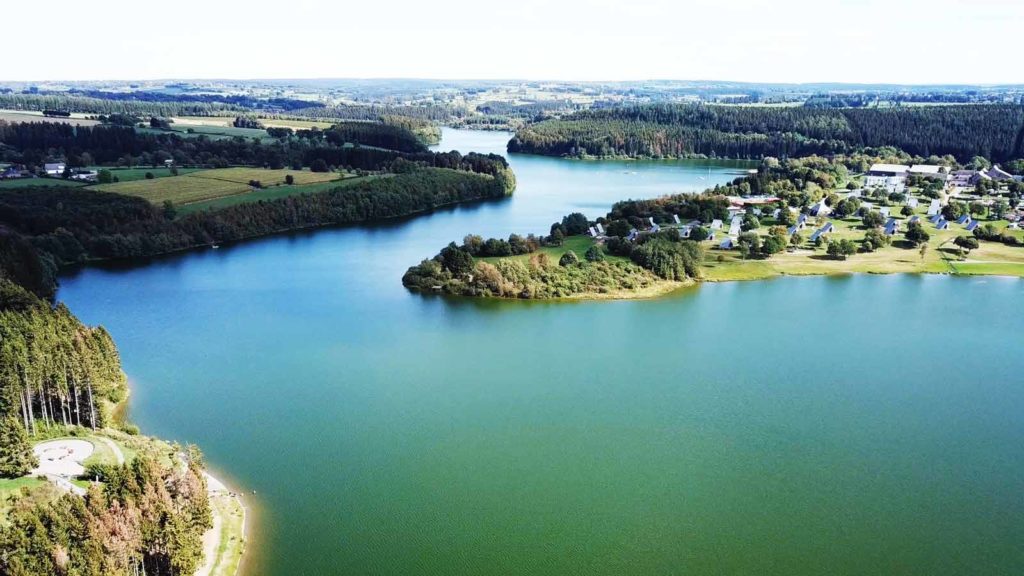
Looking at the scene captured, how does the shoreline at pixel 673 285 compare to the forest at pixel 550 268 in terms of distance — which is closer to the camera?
the shoreline at pixel 673 285

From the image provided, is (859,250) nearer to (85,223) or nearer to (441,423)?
(441,423)

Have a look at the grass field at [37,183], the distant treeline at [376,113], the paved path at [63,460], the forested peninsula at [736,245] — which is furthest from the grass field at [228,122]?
the paved path at [63,460]

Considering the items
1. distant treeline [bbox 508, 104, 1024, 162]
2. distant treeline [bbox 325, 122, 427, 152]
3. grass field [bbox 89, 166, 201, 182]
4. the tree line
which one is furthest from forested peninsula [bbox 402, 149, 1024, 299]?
distant treeline [bbox 325, 122, 427, 152]

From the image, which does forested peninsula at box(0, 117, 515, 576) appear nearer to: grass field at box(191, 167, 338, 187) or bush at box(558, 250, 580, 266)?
grass field at box(191, 167, 338, 187)

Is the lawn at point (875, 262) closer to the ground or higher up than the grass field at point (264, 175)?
closer to the ground

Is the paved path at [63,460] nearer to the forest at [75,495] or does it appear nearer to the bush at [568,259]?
the forest at [75,495]

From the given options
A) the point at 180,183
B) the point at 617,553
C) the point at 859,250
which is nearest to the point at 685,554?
the point at 617,553
